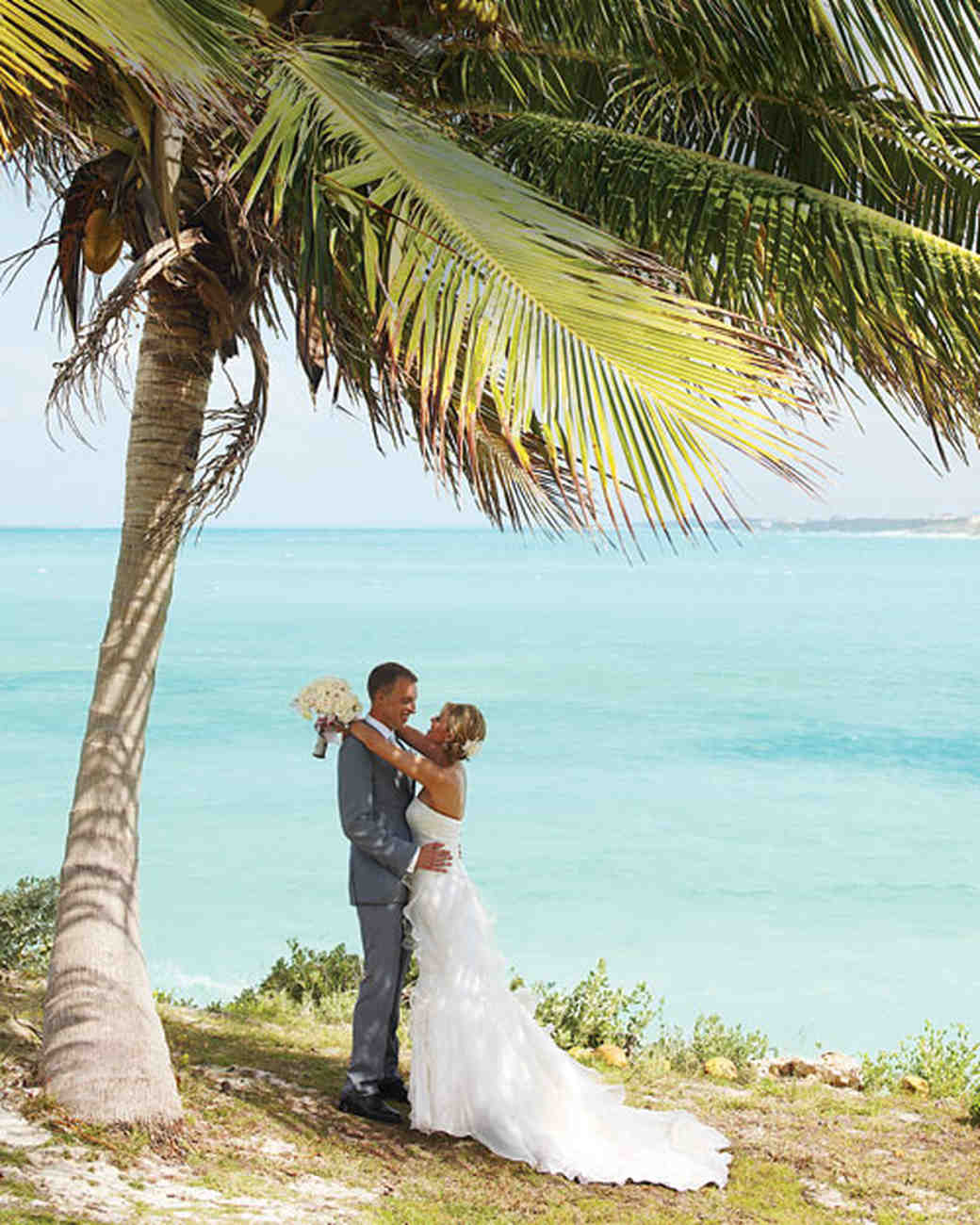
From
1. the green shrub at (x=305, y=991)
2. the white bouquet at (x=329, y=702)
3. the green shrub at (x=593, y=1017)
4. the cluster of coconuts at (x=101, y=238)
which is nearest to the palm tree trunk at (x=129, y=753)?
the cluster of coconuts at (x=101, y=238)

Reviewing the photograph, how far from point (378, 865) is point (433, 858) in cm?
25

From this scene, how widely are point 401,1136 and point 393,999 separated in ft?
1.87

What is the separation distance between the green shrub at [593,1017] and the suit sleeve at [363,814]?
259 cm

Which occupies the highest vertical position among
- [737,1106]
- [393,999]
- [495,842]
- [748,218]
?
[748,218]

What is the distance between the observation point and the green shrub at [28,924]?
8805mm

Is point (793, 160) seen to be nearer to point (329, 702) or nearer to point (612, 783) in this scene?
point (329, 702)

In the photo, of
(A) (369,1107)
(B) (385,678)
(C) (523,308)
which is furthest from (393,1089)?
(C) (523,308)

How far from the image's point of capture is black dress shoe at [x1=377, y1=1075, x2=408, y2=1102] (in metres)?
6.69

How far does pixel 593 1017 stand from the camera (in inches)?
346

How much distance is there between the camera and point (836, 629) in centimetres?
6794

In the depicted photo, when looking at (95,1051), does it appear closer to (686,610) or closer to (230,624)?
(230,624)

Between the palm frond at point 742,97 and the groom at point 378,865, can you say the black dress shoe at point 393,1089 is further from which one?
the palm frond at point 742,97

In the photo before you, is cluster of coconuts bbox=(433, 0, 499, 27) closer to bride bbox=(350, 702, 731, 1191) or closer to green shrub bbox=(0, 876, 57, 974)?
bride bbox=(350, 702, 731, 1191)

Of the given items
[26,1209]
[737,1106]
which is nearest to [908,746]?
[737,1106]
